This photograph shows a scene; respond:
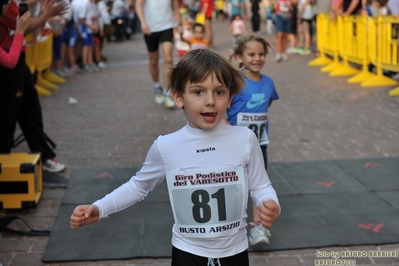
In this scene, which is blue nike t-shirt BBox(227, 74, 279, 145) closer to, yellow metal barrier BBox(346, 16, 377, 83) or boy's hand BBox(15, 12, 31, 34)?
Answer: boy's hand BBox(15, 12, 31, 34)

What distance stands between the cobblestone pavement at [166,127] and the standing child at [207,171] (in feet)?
5.32

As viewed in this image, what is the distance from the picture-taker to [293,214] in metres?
5.65

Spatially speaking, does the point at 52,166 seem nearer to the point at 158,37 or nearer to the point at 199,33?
the point at 158,37

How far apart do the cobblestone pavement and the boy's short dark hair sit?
1.93 m

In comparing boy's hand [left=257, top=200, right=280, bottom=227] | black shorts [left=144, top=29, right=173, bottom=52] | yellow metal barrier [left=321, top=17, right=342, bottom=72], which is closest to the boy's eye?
boy's hand [left=257, top=200, right=280, bottom=227]

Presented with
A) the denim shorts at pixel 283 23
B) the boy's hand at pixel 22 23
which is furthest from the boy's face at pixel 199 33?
the boy's hand at pixel 22 23

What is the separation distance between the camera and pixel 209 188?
3135 mm

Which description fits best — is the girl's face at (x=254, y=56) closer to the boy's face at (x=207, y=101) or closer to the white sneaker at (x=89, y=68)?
the boy's face at (x=207, y=101)

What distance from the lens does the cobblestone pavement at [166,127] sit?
Answer: 512cm

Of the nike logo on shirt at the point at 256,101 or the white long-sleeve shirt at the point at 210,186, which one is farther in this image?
the nike logo on shirt at the point at 256,101

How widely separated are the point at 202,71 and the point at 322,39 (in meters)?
14.3

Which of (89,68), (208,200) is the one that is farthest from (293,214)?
(89,68)

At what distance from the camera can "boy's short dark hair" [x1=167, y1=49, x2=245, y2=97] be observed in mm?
3047

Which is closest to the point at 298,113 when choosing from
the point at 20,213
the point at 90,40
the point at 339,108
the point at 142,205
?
the point at 339,108
